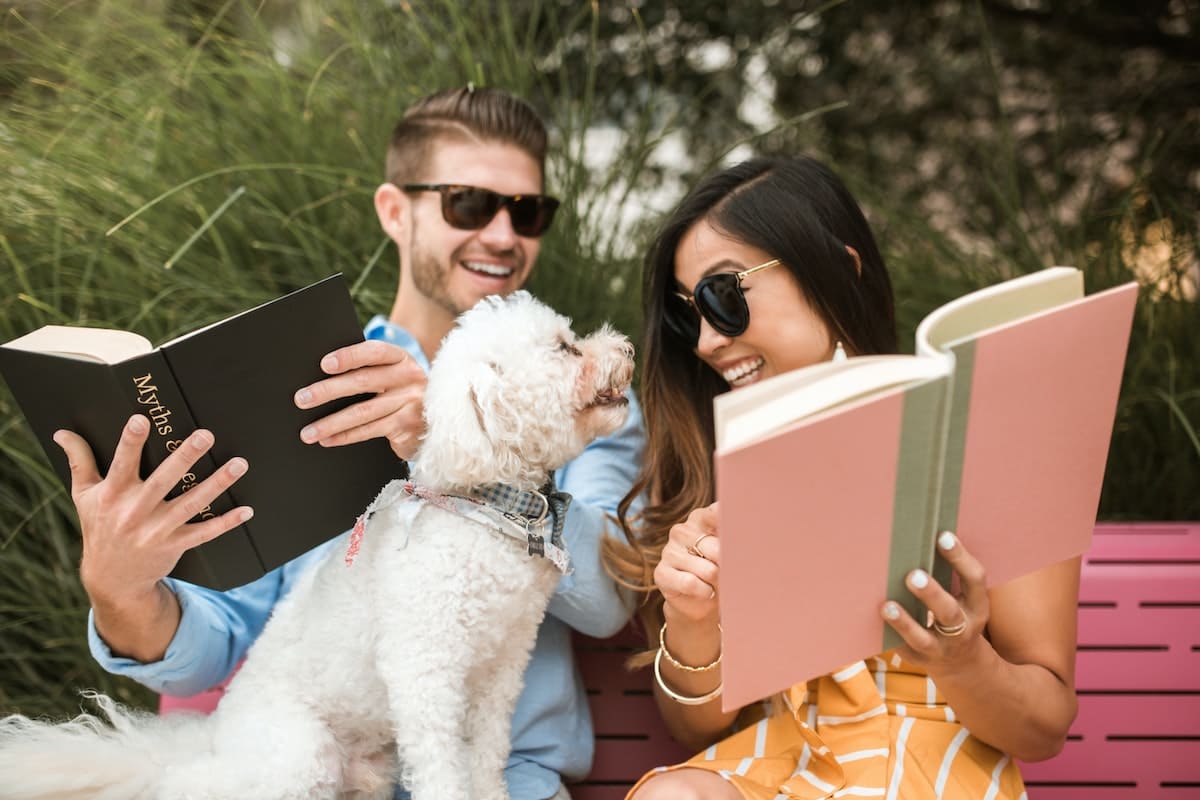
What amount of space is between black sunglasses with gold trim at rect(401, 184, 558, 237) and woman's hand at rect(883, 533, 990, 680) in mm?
1509

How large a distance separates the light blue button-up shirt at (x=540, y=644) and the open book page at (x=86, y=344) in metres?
0.58

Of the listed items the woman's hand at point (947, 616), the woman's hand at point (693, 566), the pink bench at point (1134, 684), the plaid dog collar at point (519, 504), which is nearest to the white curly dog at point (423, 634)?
the plaid dog collar at point (519, 504)

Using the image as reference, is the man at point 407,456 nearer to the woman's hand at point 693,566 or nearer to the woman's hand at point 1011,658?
the woman's hand at point 693,566

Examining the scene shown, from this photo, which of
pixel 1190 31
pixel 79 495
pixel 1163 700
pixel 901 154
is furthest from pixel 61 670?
pixel 1190 31

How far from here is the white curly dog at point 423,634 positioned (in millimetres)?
1632

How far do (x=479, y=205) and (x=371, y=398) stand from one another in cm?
86

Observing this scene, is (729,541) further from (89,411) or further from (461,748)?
(89,411)

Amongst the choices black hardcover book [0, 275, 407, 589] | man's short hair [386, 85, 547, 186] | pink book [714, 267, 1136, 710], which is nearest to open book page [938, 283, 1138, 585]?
pink book [714, 267, 1136, 710]

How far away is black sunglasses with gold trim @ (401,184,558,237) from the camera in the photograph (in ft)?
7.81

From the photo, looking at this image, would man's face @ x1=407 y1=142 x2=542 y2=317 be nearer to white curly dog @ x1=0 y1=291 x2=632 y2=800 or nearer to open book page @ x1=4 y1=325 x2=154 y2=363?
white curly dog @ x1=0 y1=291 x2=632 y2=800

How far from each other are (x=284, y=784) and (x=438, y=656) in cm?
34

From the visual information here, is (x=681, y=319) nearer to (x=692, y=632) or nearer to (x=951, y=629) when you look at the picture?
(x=692, y=632)

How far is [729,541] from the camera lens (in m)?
1.11

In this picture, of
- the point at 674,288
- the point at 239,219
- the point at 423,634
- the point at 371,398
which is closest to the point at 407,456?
the point at 371,398
